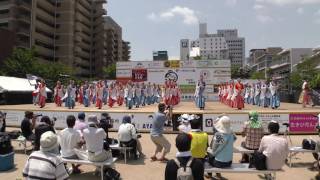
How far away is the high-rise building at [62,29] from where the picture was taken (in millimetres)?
79438

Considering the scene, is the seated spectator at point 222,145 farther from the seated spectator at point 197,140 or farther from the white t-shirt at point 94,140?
the white t-shirt at point 94,140

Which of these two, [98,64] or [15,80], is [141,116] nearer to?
[15,80]

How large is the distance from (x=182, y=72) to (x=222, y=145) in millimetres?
36497

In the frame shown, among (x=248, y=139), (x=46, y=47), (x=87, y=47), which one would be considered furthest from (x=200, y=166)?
(x=87, y=47)

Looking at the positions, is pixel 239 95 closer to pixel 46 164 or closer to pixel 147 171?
pixel 147 171

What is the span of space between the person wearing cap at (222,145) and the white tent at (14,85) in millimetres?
31408

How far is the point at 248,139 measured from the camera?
1032cm

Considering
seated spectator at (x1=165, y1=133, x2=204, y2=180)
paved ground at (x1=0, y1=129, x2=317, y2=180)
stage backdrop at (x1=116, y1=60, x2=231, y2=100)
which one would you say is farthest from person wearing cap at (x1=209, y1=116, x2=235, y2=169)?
stage backdrop at (x1=116, y1=60, x2=231, y2=100)

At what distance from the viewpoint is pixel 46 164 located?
5.94m

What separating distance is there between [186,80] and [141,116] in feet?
91.2

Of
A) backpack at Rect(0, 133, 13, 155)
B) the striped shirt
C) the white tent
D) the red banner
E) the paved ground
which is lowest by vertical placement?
the paved ground

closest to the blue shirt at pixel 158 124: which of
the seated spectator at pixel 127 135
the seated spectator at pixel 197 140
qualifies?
the seated spectator at pixel 127 135

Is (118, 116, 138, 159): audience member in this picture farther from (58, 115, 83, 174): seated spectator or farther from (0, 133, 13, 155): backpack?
(0, 133, 13, 155): backpack

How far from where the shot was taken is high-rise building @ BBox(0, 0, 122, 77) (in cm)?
7944
